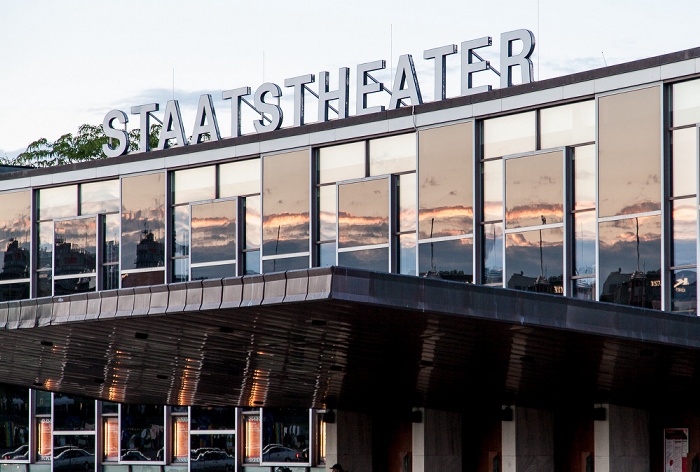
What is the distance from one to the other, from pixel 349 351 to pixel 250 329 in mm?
2953

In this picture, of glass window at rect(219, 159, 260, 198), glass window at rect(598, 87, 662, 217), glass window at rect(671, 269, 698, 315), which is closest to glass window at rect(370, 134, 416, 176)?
glass window at rect(219, 159, 260, 198)

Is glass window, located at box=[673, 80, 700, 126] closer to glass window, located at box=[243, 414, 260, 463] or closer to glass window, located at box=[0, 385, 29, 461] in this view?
glass window, located at box=[243, 414, 260, 463]

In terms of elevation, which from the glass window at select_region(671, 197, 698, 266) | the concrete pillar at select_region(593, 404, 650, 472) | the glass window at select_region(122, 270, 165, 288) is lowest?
the concrete pillar at select_region(593, 404, 650, 472)

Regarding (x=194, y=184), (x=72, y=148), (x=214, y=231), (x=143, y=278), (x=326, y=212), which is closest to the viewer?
(x=326, y=212)

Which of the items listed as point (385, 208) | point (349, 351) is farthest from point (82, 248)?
point (349, 351)

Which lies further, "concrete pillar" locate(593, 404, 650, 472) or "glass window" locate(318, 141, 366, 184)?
"glass window" locate(318, 141, 366, 184)

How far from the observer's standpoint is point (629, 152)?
966 inches

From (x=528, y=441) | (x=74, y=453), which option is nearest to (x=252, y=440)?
(x=74, y=453)

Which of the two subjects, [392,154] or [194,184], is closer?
[392,154]

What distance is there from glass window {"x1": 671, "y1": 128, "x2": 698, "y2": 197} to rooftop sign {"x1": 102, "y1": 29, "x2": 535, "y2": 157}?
4.59m

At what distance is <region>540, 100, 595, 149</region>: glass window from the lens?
2531 centimetres

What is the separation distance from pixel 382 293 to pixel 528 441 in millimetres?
→ 15243

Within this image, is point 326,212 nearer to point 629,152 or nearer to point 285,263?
point 285,263

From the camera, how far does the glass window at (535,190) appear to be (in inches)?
1011
